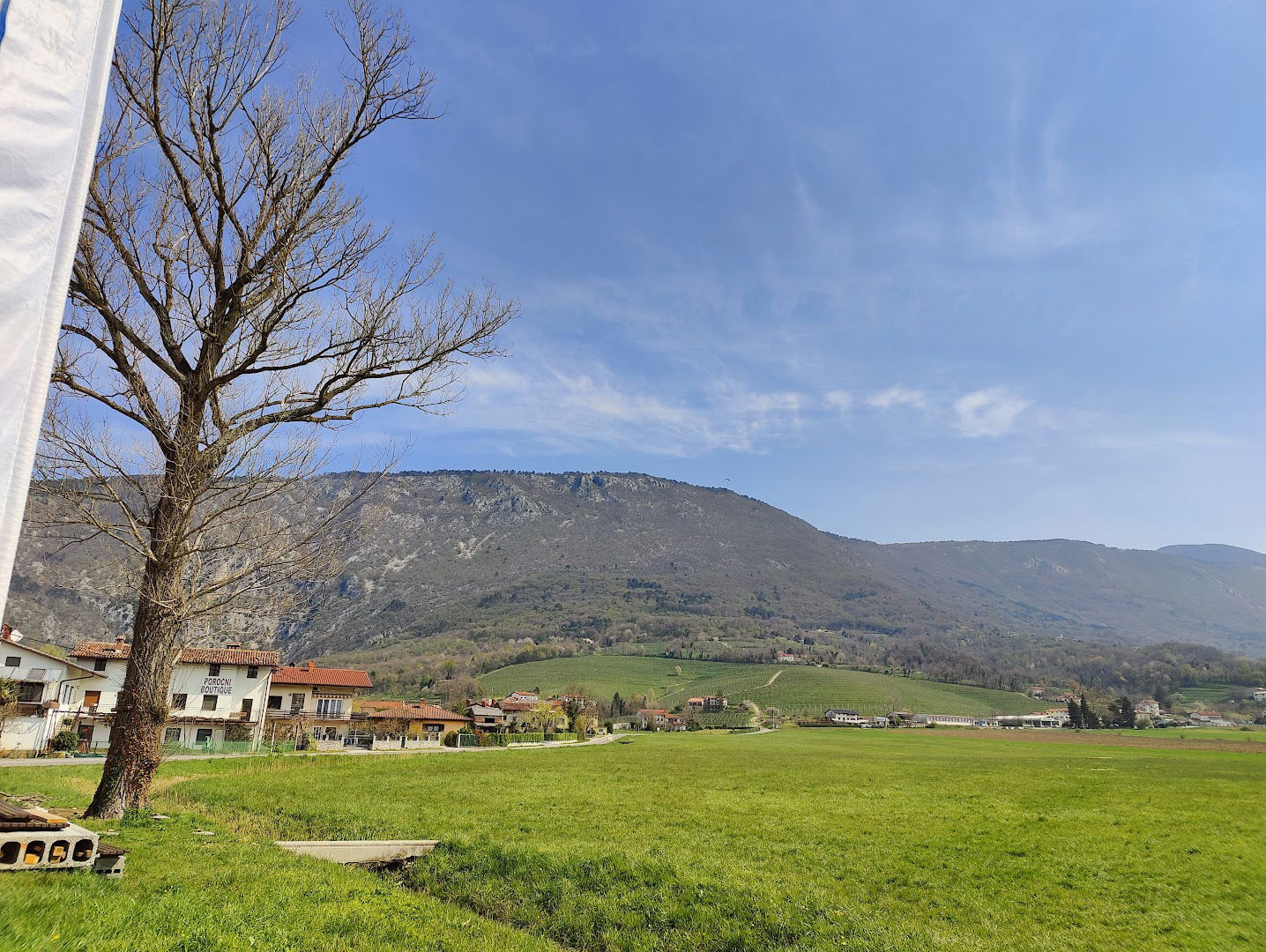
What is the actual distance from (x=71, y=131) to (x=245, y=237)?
9997mm

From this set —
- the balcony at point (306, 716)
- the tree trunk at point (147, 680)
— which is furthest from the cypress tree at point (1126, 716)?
the tree trunk at point (147, 680)

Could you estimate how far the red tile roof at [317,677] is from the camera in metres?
63.8

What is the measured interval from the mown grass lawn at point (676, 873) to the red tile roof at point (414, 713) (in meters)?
54.2

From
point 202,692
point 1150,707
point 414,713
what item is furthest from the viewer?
point 1150,707

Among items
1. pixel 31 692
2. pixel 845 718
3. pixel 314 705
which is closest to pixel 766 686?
pixel 845 718

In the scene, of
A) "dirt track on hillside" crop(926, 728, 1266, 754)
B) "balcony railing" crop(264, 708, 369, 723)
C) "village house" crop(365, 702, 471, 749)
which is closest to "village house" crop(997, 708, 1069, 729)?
"dirt track on hillside" crop(926, 728, 1266, 754)

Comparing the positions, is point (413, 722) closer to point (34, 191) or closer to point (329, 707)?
point (329, 707)

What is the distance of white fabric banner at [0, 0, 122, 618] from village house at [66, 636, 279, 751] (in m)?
56.0

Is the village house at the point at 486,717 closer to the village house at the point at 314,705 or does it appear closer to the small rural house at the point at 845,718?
the village house at the point at 314,705

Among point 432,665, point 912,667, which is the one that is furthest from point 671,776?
point 912,667

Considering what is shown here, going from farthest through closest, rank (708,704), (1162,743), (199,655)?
(708,704)
(1162,743)
(199,655)

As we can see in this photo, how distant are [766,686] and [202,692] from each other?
12471 centimetres

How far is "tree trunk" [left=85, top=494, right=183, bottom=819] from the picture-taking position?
11453 mm

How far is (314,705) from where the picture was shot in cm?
6419
